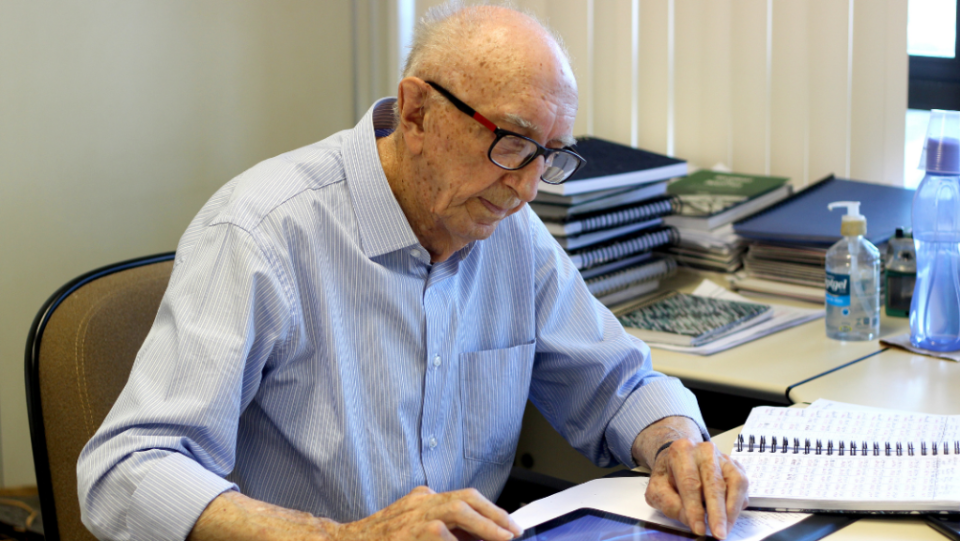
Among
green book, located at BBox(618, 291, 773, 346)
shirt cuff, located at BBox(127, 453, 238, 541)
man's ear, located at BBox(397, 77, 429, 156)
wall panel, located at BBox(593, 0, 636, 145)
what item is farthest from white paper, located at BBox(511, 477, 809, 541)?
wall panel, located at BBox(593, 0, 636, 145)

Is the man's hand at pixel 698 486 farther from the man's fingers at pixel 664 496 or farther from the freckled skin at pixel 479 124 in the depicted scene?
the freckled skin at pixel 479 124

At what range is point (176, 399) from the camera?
91 centimetres

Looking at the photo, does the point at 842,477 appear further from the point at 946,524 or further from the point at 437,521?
the point at 437,521

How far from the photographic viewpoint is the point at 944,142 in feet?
4.71

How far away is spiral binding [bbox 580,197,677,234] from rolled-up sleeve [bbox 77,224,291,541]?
907 millimetres

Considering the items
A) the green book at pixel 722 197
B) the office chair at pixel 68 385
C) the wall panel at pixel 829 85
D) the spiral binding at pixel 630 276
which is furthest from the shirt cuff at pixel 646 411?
the wall panel at pixel 829 85

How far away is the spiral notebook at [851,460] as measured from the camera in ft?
3.00

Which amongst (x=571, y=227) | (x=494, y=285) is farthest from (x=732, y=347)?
(x=494, y=285)

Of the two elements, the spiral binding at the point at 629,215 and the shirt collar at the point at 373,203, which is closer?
the shirt collar at the point at 373,203

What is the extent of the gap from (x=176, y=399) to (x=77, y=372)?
329 mm

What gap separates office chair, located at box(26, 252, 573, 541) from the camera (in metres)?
1.15

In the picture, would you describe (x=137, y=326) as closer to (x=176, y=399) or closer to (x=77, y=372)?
(x=77, y=372)

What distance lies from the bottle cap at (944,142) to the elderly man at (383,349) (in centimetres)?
63

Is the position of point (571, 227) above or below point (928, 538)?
above
